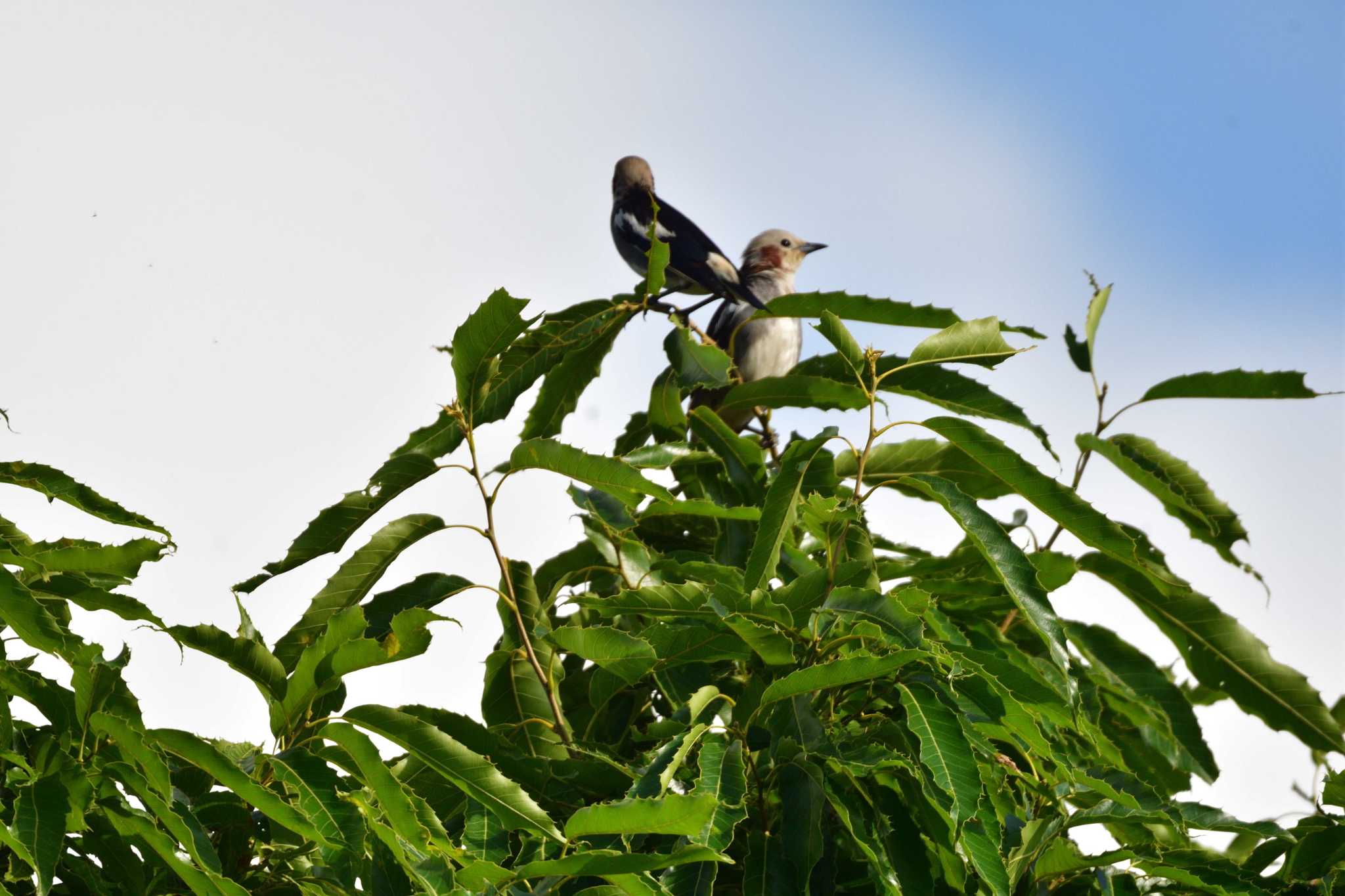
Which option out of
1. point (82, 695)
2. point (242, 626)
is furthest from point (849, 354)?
point (82, 695)

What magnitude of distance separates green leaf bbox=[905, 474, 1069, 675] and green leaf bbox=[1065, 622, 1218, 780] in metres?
0.96

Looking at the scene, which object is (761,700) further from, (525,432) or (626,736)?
(525,432)

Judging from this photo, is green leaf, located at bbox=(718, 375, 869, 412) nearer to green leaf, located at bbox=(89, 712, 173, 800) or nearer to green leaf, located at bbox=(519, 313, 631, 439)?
green leaf, located at bbox=(519, 313, 631, 439)

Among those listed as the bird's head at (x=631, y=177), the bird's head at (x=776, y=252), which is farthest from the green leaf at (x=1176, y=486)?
the bird's head at (x=776, y=252)

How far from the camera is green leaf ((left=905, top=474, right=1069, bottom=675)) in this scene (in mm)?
2350

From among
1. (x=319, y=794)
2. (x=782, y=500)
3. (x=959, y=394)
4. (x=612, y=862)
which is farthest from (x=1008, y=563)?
(x=319, y=794)

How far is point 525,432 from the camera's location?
11.4 feet

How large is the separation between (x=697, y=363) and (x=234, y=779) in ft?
5.31

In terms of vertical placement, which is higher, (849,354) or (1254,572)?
(849,354)

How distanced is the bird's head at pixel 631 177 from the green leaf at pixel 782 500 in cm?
425

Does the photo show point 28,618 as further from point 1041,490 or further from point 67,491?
point 1041,490

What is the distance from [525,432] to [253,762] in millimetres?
1398

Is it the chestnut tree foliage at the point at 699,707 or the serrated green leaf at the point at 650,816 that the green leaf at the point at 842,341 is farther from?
the serrated green leaf at the point at 650,816

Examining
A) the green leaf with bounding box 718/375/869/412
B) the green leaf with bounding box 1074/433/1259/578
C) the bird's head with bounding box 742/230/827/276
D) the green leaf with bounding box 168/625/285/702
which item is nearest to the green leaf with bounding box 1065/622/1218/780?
the green leaf with bounding box 1074/433/1259/578
